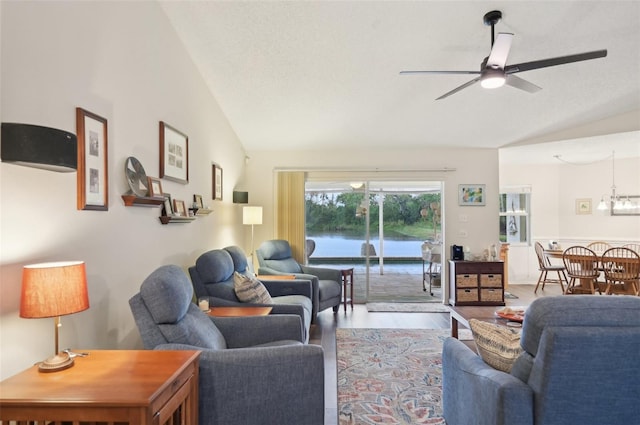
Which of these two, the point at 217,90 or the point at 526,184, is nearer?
the point at 217,90

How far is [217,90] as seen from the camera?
12.1 feet

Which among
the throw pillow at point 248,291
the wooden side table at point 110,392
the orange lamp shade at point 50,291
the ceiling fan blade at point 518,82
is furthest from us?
the throw pillow at point 248,291

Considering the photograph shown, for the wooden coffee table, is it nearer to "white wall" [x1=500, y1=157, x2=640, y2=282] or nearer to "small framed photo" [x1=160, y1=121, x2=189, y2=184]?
"small framed photo" [x1=160, y1=121, x2=189, y2=184]

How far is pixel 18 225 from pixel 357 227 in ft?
14.9

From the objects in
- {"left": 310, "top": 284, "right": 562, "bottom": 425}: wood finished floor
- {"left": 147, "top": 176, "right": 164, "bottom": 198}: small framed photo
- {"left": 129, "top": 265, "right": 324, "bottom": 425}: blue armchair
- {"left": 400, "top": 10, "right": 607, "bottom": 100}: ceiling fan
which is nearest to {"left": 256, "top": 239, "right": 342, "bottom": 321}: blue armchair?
{"left": 310, "top": 284, "right": 562, "bottom": 425}: wood finished floor

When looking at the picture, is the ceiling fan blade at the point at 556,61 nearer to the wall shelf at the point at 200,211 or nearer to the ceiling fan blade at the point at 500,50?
the ceiling fan blade at the point at 500,50

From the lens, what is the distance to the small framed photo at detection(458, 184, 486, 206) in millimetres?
5113

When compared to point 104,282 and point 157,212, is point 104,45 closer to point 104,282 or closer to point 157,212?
point 157,212

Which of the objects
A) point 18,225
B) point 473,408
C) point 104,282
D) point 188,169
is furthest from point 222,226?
point 473,408

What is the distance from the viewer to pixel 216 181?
387cm

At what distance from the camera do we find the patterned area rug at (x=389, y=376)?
87.4 inches

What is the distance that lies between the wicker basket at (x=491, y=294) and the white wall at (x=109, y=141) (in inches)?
158

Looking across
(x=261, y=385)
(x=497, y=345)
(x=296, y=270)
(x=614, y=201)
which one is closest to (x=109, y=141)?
(x=261, y=385)

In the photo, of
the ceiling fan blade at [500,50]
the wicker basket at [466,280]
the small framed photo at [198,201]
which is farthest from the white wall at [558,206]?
the small framed photo at [198,201]
